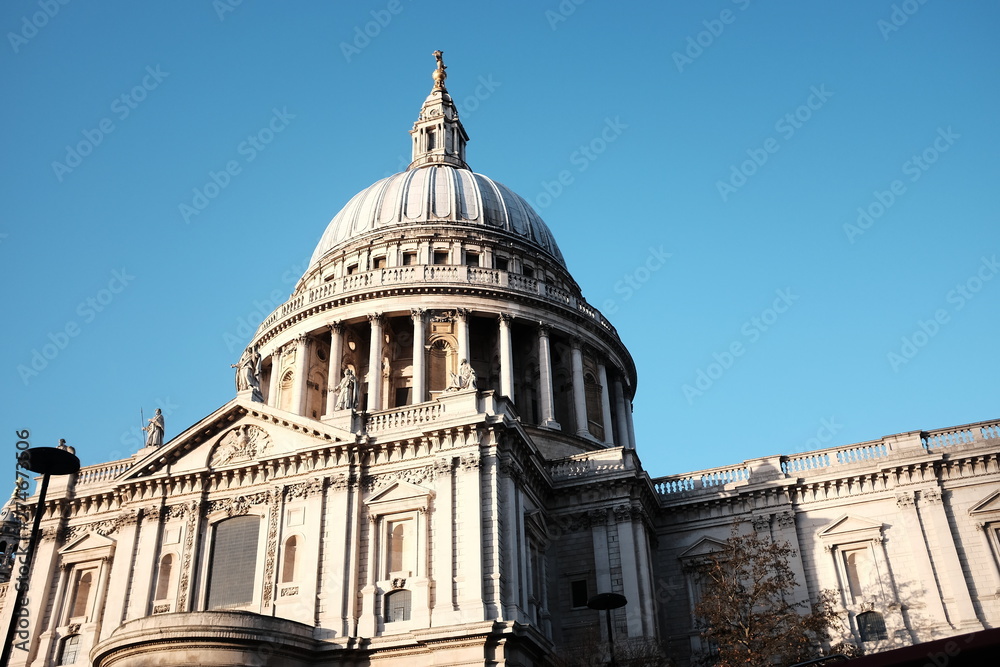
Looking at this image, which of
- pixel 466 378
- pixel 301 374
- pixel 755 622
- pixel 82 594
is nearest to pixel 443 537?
pixel 466 378

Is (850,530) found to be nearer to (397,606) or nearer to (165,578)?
(397,606)

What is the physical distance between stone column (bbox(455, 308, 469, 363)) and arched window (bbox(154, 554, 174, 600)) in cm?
1929

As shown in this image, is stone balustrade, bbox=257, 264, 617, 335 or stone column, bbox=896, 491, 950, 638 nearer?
stone column, bbox=896, 491, 950, 638

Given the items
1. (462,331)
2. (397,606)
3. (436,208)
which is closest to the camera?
(397,606)

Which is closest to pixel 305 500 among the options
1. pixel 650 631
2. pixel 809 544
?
pixel 650 631

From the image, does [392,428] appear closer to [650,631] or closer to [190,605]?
[190,605]

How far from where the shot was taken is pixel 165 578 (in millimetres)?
37562

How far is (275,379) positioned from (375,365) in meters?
8.14

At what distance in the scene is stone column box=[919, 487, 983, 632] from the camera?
37.9 metres

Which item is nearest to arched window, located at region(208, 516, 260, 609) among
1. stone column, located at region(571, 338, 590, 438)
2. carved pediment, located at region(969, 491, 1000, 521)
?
stone column, located at region(571, 338, 590, 438)

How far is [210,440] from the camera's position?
130 ft

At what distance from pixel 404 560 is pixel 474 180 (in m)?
35.0

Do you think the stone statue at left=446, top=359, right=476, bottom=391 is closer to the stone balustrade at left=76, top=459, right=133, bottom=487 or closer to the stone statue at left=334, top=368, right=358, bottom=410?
the stone statue at left=334, top=368, right=358, bottom=410

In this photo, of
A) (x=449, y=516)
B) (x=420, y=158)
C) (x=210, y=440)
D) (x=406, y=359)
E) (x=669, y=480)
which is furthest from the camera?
(x=420, y=158)
